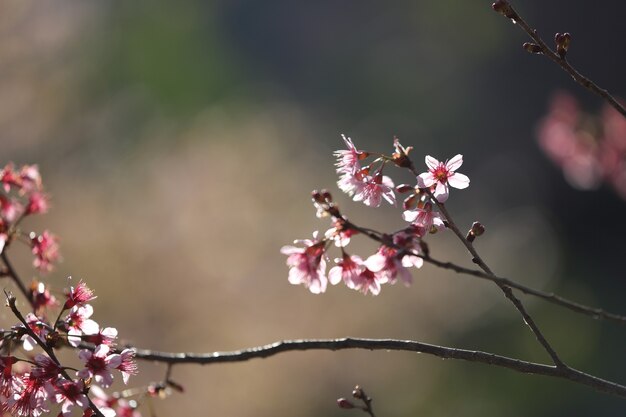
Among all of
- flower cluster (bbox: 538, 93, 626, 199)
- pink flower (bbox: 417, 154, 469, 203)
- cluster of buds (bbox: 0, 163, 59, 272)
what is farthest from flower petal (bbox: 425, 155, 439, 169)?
flower cluster (bbox: 538, 93, 626, 199)

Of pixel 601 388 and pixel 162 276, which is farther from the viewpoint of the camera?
pixel 162 276

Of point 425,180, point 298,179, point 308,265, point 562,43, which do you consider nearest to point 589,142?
point 562,43

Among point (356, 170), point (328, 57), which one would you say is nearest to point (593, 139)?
point (356, 170)

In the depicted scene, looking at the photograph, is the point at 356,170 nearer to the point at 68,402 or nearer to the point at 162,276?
the point at 68,402

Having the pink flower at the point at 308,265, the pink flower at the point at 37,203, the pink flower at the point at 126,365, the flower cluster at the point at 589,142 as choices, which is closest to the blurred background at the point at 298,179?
the flower cluster at the point at 589,142

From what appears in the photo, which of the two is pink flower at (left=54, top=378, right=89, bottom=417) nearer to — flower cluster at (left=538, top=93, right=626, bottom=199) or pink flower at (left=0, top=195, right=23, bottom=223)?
pink flower at (left=0, top=195, right=23, bottom=223)

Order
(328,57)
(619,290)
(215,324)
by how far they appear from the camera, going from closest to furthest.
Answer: (215,324) < (619,290) < (328,57)

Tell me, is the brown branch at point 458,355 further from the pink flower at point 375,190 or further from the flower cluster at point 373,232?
the pink flower at point 375,190
